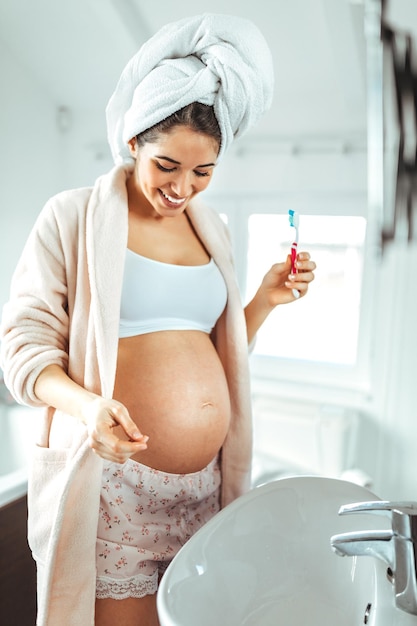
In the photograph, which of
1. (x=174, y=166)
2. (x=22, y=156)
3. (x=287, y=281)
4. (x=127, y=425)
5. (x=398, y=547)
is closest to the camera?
(x=398, y=547)

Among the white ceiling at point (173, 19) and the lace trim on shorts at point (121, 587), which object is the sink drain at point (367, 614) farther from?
the white ceiling at point (173, 19)

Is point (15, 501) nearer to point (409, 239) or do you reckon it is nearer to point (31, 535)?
point (31, 535)

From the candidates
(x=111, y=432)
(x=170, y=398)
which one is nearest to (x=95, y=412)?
(x=111, y=432)

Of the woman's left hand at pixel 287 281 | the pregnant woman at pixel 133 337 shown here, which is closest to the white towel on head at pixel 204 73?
the pregnant woman at pixel 133 337

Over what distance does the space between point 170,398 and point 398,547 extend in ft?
1.26

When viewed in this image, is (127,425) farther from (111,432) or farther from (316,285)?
(316,285)

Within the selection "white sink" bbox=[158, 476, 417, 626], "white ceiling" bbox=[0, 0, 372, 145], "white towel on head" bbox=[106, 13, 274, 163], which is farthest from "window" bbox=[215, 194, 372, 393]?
"white sink" bbox=[158, 476, 417, 626]

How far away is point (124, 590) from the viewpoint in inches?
30.5

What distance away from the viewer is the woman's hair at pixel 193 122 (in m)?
0.73

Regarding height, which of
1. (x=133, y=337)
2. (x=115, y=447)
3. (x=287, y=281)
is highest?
(x=287, y=281)

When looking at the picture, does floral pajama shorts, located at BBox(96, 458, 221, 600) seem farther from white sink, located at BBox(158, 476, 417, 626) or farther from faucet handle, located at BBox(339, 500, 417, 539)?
faucet handle, located at BBox(339, 500, 417, 539)

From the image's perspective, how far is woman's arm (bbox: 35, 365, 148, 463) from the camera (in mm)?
633

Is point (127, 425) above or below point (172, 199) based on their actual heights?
below

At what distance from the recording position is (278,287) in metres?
0.94
